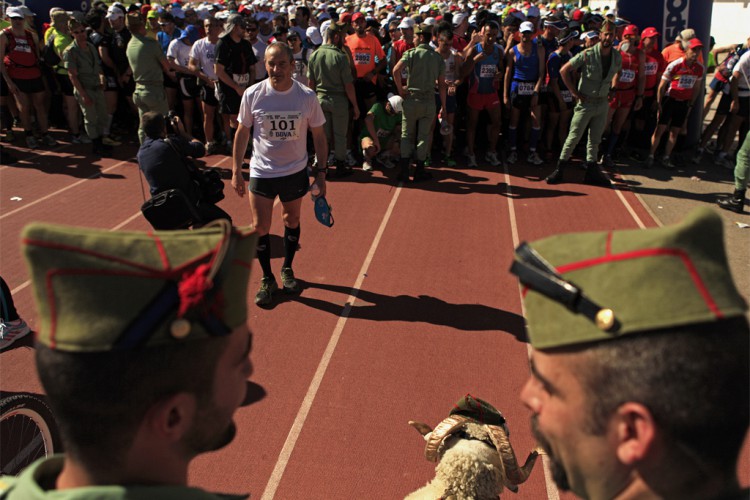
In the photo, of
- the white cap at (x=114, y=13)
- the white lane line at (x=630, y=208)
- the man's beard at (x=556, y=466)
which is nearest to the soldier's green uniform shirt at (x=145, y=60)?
the white cap at (x=114, y=13)

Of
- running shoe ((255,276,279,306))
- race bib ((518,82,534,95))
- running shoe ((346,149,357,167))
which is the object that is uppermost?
race bib ((518,82,534,95))

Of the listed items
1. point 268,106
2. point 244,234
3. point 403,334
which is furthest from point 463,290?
point 244,234

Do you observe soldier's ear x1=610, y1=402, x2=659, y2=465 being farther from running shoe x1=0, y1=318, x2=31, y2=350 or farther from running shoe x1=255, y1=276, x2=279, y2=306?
running shoe x1=0, y1=318, x2=31, y2=350

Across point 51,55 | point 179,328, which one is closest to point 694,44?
point 179,328

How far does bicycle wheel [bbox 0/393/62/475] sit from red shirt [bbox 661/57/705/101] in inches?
364

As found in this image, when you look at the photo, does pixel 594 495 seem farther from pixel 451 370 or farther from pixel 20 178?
pixel 20 178

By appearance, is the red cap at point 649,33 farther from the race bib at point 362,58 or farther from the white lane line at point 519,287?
the race bib at point 362,58

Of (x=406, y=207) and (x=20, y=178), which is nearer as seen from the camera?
(x=406, y=207)

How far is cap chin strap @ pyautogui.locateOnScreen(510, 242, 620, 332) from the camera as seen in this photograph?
3.69 ft

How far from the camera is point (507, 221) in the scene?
24.2 ft

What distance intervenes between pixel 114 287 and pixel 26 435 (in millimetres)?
2730

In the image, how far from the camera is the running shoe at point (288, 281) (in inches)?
216

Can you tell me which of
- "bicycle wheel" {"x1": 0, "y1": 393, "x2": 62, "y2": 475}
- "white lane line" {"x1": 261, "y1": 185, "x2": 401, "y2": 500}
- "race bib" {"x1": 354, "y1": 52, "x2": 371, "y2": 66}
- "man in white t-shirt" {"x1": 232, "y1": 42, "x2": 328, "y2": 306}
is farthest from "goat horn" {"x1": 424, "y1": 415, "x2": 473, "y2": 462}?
"race bib" {"x1": 354, "y1": 52, "x2": 371, "y2": 66}

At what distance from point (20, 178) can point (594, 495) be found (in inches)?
377
